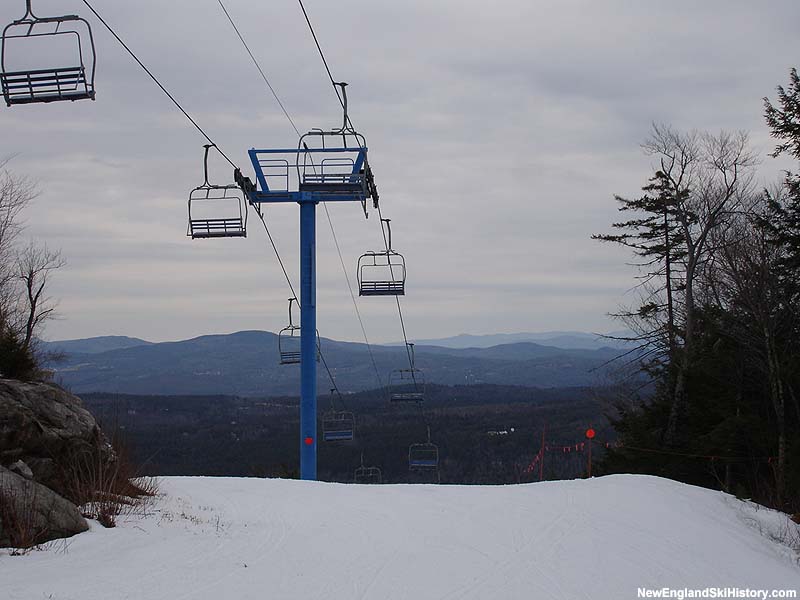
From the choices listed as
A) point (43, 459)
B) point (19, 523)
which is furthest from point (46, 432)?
point (19, 523)

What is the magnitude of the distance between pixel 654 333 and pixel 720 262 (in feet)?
29.8

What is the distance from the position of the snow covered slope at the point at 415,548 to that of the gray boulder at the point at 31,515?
0.84 feet

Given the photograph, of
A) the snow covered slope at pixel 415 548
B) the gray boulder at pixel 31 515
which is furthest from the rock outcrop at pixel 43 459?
the snow covered slope at pixel 415 548

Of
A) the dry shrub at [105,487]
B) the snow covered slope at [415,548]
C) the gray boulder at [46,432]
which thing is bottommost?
the snow covered slope at [415,548]

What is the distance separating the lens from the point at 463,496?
47.8 ft

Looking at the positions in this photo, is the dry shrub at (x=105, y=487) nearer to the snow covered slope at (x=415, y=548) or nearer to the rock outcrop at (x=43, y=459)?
the rock outcrop at (x=43, y=459)

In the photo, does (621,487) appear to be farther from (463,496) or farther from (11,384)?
(11,384)

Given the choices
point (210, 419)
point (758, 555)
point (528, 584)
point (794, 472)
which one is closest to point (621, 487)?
point (758, 555)

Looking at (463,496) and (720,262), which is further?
(720,262)

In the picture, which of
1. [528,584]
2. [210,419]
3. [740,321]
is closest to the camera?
[528,584]

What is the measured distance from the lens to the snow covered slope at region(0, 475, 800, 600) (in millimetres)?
7801

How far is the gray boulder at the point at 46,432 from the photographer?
10242mm

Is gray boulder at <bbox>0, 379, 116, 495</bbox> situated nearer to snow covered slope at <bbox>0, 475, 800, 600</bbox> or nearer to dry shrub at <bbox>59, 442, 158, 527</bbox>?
dry shrub at <bbox>59, 442, 158, 527</bbox>

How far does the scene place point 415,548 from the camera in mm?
9992
